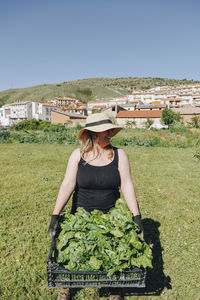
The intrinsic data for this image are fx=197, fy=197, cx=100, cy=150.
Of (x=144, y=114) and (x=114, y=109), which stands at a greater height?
(x=114, y=109)

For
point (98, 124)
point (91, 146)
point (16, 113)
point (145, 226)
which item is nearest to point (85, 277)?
point (91, 146)

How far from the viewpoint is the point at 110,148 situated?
278cm

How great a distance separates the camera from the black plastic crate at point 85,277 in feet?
6.35

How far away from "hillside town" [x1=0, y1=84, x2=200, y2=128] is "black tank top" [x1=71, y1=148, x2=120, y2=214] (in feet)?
139

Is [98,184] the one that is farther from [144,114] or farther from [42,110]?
[42,110]

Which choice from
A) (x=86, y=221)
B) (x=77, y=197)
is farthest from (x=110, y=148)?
(x=86, y=221)

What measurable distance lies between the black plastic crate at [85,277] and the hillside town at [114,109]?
142ft

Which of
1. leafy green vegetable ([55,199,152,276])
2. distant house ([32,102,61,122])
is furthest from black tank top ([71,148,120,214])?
distant house ([32,102,61,122])

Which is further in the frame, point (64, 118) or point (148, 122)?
point (64, 118)

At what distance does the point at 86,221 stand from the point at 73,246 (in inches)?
12.1

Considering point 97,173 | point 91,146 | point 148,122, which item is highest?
point 91,146

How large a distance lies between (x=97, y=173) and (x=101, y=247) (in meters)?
0.94

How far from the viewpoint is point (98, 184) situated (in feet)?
8.71

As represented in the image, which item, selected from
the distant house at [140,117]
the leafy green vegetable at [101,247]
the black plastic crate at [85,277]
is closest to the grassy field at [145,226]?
the black plastic crate at [85,277]
